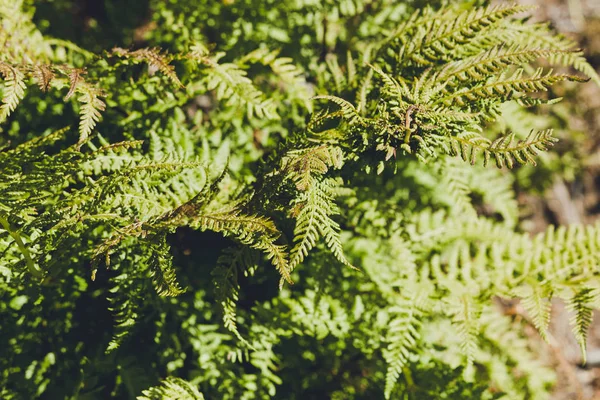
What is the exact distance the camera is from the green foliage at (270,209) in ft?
4.91

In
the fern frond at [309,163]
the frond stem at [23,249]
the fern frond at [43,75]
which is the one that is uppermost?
the fern frond at [43,75]

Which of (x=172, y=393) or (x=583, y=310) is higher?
(x=583, y=310)

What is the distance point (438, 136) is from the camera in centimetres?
142

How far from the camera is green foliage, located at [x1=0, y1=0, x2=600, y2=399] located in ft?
4.91

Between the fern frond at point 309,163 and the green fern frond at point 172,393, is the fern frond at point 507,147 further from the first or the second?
the green fern frond at point 172,393

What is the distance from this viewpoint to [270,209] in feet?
5.04

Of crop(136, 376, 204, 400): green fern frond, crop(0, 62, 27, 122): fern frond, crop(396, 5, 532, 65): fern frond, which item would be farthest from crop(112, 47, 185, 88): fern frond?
crop(136, 376, 204, 400): green fern frond

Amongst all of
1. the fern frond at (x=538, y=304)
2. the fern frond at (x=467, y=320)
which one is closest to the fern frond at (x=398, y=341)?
the fern frond at (x=467, y=320)

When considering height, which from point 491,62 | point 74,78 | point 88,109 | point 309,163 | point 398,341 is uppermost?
point 491,62

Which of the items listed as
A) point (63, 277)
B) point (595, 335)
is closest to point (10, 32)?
point (63, 277)

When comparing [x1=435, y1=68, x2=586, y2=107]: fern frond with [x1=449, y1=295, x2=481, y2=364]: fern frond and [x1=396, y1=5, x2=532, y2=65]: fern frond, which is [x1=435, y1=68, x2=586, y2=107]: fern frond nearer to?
[x1=396, y1=5, x2=532, y2=65]: fern frond

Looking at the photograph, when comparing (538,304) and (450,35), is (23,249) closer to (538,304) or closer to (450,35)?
(450,35)

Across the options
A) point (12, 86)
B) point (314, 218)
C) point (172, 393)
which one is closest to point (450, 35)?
point (314, 218)

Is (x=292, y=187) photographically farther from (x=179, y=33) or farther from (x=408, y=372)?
(x=179, y=33)
